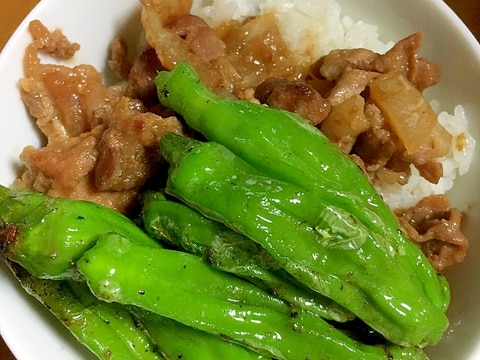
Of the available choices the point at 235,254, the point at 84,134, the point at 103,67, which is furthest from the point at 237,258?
the point at 103,67

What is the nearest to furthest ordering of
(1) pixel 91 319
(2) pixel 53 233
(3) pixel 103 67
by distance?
(2) pixel 53 233 → (1) pixel 91 319 → (3) pixel 103 67

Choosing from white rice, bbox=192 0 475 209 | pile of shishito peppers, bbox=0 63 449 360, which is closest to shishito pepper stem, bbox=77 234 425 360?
pile of shishito peppers, bbox=0 63 449 360

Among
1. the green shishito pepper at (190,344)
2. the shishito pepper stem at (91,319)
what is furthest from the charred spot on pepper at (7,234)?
the green shishito pepper at (190,344)

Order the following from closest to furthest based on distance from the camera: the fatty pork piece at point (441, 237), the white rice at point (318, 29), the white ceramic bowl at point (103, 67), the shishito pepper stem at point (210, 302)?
the shishito pepper stem at point (210, 302)
the white ceramic bowl at point (103, 67)
the fatty pork piece at point (441, 237)
the white rice at point (318, 29)

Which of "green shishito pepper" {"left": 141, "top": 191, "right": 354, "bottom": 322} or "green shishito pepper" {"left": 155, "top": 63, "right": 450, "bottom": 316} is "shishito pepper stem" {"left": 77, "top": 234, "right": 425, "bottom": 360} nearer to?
"green shishito pepper" {"left": 141, "top": 191, "right": 354, "bottom": 322}

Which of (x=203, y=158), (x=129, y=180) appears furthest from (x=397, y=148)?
(x=129, y=180)

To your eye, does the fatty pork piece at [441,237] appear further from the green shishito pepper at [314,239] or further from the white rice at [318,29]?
the green shishito pepper at [314,239]

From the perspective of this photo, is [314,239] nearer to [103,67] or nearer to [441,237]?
[441,237]
